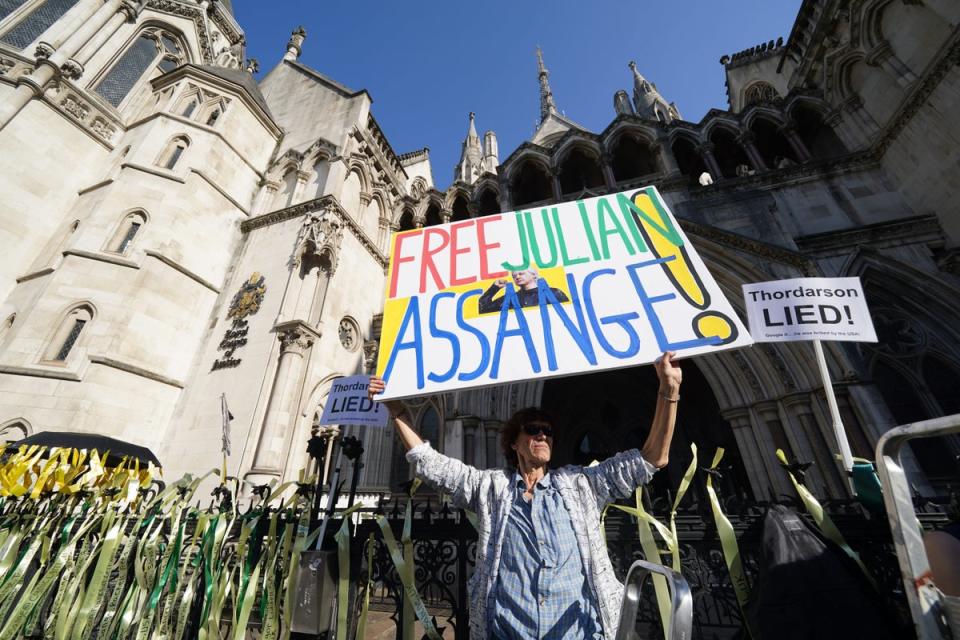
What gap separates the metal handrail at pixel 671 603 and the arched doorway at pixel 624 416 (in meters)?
9.62

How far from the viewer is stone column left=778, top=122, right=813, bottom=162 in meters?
10.7

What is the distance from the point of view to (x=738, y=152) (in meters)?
12.4

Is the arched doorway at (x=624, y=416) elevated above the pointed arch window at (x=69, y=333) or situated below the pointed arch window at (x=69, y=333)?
below

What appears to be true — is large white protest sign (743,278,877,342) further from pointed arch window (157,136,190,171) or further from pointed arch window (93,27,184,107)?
pointed arch window (93,27,184,107)

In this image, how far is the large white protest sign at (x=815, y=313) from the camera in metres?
3.44

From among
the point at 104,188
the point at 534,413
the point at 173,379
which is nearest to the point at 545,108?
the point at 104,188

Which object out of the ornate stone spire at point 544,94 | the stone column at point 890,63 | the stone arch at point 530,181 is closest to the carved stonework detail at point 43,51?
the stone arch at point 530,181

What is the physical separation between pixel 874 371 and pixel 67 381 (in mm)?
17410

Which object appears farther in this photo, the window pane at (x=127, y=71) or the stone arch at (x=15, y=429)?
the window pane at (x=127, y=71)

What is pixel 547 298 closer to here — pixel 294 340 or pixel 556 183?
pixel 294 340

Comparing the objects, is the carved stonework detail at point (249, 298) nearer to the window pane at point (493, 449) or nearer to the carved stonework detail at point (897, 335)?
the window pane at point (493, 449)

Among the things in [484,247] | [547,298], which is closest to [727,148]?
[484,247]

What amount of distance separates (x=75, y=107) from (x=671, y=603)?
19046 millimetres

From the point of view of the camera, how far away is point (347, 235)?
1171 cm
